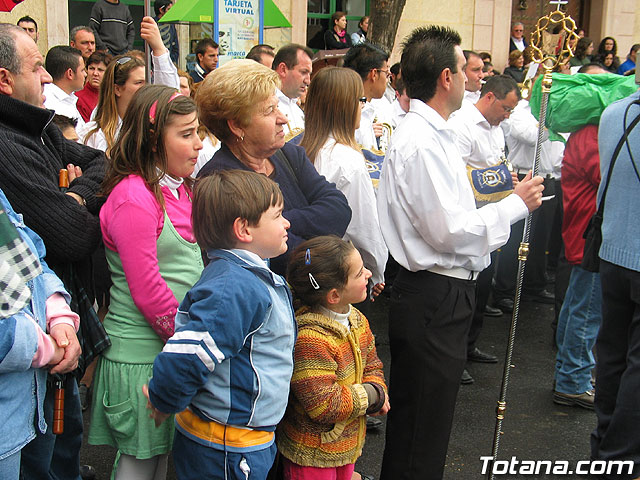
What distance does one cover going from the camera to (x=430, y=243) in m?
3.11

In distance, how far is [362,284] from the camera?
2930mm

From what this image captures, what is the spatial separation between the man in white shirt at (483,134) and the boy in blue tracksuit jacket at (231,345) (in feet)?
9.76

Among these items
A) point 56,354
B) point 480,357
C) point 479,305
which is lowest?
point 480,357

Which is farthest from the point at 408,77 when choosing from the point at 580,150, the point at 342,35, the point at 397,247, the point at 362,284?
the point at 342,35

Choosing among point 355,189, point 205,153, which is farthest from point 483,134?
point 205,153

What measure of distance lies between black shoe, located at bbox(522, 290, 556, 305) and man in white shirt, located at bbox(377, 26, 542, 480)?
14.4 ft

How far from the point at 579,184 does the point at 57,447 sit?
12.3 feet

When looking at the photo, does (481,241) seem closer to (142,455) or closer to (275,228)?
(275,228)

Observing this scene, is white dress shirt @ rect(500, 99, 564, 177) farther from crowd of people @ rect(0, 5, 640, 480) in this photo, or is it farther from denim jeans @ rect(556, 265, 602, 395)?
crowd of people @ rect(0, 5, 640, 480)

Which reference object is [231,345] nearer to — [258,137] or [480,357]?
[258,137]

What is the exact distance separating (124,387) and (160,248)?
57 centimetres

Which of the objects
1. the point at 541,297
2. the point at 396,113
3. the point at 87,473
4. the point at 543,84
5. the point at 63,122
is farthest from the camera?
the point at 396,113

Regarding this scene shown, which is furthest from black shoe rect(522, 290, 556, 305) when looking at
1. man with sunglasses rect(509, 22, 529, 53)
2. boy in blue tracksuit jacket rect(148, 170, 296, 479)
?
man with sunglasses rect(509, 22, 529, 53)

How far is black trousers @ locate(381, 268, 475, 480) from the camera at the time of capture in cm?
316
